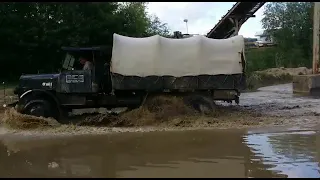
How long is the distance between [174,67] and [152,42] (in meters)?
1.09

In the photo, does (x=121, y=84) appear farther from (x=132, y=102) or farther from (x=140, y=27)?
(x=140, y=27)

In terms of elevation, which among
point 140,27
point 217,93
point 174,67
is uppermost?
point 140,27

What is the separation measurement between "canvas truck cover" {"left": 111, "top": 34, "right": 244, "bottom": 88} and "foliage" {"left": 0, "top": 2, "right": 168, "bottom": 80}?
15.9m

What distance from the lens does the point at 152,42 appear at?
13.3 metres

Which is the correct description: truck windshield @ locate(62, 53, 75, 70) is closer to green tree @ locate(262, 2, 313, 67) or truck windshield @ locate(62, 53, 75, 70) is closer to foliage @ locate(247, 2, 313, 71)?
foliage @ locate(247, 2, 313, 71)

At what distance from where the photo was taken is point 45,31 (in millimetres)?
29031

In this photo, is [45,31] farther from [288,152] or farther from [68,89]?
[288,152]

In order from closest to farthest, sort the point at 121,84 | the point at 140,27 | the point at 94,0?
1. the point at 94,0
2. the point at 121,84
3. the point at 140,27

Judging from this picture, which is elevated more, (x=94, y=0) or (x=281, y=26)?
(x=281, y=26)

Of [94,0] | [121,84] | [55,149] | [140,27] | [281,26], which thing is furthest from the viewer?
[281,26]

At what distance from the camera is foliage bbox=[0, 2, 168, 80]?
28.9 m

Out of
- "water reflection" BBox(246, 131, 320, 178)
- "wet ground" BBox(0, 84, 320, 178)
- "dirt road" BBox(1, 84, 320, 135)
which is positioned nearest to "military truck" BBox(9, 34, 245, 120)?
"dirt road" BBox(1, 84, 320, 135)

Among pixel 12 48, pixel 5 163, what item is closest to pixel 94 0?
pixel 5 163

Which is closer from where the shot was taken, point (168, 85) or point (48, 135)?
point (48, 135)
